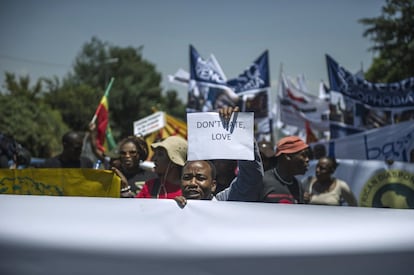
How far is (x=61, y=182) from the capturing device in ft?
11.4

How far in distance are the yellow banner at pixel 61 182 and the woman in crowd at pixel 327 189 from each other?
2.70m

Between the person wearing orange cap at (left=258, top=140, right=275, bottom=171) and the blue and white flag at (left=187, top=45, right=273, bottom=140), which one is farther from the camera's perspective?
the blue and white flag at (left=187, top=45, right=273, bottom=140)

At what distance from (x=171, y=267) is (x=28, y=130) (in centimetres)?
2621

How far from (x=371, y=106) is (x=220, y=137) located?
7330mm

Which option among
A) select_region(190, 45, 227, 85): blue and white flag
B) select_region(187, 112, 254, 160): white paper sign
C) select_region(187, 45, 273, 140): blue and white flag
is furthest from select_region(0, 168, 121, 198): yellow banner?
select_region(190, 45, 227, 85): blue and white flag

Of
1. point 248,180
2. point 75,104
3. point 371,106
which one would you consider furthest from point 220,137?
point 75,104

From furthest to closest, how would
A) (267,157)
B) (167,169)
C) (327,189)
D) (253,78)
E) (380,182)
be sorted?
1. (253,78)
2. (380,182)
3. (327,189)
4. (267,157)
5. (167,169)

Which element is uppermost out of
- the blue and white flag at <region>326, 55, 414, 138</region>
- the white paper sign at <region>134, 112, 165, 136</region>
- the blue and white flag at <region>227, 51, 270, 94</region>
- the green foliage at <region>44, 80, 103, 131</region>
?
the green foliage at <region>44, 80, 103, 131</region>

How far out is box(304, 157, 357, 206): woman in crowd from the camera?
5785 millimetres

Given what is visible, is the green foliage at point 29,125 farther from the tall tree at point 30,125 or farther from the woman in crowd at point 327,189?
the woman in crowd at point 327,189

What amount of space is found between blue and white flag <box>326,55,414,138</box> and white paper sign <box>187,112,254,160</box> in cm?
700

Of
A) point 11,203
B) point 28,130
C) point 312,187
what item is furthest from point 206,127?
point 28,130

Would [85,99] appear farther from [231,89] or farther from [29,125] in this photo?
[231,89]

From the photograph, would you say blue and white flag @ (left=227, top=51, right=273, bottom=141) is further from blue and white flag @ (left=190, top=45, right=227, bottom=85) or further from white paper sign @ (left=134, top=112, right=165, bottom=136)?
white paper sign @ (left=134, top=112, right=165, bottom=136)
